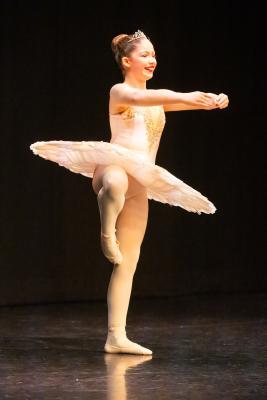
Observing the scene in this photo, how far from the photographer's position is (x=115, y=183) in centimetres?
325

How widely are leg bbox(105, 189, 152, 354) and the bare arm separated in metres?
0.36

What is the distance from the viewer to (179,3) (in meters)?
5.56

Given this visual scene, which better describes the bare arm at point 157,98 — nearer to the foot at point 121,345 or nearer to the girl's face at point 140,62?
the girl's face at point 140,62

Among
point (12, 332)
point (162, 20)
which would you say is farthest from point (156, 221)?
point (12, 332)

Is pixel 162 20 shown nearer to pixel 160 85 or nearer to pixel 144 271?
pixel 160 85

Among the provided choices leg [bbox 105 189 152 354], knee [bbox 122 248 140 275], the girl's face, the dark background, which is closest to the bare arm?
the girl's face

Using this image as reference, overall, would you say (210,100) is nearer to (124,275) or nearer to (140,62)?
(140,62)

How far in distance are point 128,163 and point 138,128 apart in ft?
0.59

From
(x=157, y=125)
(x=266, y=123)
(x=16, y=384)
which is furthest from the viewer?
(x=266, y=123)

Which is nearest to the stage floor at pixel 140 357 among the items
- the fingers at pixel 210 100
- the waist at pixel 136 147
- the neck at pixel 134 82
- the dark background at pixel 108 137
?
the dark background at pixel 108 137

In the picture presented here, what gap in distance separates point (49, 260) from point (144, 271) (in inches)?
26.6

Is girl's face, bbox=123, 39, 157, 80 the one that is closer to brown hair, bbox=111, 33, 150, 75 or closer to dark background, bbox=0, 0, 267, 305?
brown hair, bbox=111, 33, 150, 75

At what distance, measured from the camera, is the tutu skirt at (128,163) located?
3299 mm

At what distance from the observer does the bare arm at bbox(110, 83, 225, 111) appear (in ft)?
10.2
